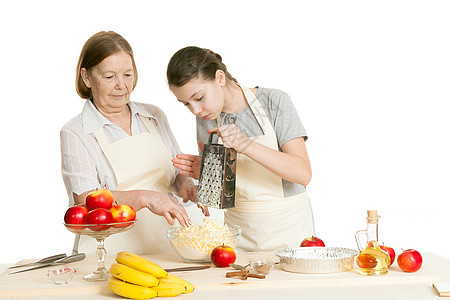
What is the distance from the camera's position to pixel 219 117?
105 inches

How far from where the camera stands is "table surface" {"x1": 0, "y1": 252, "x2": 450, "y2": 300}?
5.74 ft

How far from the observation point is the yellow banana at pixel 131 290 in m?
1.71

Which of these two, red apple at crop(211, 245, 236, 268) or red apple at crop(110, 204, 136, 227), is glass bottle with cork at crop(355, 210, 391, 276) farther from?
red apple at crop(110, 204, 136, 227)

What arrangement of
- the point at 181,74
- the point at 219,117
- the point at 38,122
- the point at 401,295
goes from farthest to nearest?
the point at 38,122, the point at 219,117, the point at 181,74, the point at 401,295

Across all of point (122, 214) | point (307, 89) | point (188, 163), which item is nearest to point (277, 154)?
point (188, 163)

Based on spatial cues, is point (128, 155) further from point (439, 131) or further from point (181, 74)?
point (439, 131)

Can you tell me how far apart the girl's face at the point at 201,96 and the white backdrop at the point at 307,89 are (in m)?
1.40

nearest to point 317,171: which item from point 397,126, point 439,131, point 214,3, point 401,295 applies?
point 397,126

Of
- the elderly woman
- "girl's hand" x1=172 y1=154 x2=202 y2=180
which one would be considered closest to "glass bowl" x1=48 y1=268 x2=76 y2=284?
the elderly woman

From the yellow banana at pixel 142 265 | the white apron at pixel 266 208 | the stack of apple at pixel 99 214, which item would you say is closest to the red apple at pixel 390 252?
the white apron at pixel 266 208

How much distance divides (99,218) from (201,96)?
0.76 metres

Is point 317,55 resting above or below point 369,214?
above

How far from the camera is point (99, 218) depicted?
1.87 metres

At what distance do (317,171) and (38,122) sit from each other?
6.56 feet
